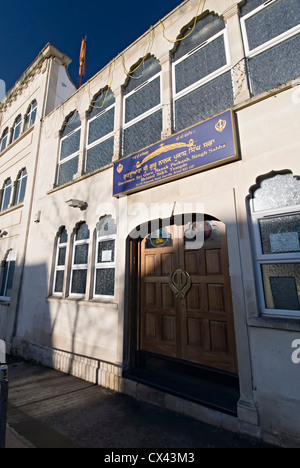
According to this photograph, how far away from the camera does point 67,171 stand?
748 cm

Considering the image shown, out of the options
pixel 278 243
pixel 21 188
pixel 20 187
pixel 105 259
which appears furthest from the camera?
pixel 20 187

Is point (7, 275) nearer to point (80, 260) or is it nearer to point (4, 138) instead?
point (80, 260)

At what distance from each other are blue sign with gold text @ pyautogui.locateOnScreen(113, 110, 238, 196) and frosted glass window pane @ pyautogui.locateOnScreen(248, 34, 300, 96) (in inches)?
32.9

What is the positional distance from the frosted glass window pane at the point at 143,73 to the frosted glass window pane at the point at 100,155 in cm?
149

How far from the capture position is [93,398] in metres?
4.02

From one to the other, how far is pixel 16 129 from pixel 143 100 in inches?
342

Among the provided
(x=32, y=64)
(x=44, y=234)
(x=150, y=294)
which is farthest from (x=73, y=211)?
(x=32, y=64)

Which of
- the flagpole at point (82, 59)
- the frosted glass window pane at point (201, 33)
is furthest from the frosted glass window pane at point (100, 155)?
the flagpole at point (82, 59)

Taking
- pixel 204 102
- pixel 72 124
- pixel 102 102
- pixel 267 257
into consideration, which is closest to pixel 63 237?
pixel 72 124

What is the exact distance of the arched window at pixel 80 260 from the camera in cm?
597

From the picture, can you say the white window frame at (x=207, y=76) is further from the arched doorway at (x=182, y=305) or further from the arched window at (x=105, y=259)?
the arched window at (x=105, y=259)

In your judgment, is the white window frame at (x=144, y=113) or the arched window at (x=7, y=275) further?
the arched window at (x=7, y=275)

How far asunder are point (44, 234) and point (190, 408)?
20.1 ft

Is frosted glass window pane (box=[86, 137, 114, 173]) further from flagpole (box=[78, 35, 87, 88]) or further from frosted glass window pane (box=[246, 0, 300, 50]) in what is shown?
flagpole (box=[78, 35, 87, 88])
